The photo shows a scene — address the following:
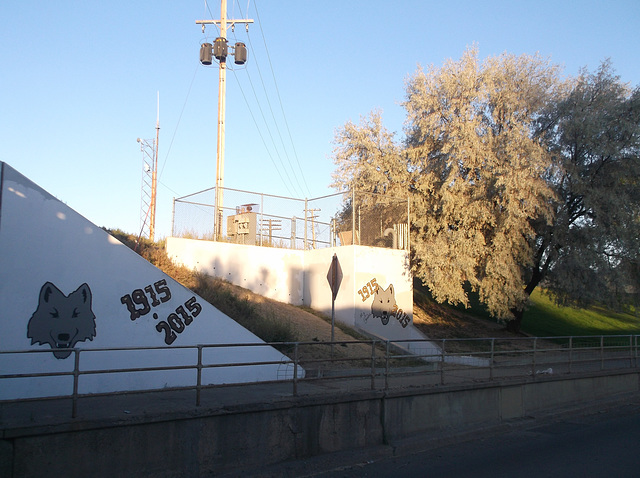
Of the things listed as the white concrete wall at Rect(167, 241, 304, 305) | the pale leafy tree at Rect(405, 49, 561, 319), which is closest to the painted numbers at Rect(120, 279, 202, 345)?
the white concrete wall at Rect(167, 241, 304, 305)

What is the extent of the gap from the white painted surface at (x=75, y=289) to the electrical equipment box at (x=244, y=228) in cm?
992

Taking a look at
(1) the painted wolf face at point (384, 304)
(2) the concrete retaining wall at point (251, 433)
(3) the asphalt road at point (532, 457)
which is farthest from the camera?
(1) the painted wolf face at point (384, 304)

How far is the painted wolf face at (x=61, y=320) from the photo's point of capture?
9117 mm

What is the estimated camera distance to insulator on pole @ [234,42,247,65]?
26438 mm

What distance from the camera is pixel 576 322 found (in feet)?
122

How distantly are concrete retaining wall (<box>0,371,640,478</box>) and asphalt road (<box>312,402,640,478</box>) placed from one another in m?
0.47

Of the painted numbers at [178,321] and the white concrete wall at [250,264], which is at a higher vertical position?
the white concrete wall at [250,264]

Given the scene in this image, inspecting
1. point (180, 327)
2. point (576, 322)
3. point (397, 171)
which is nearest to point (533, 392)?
point (180, 327)

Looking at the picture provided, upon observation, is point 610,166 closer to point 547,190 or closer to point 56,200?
point 547,190

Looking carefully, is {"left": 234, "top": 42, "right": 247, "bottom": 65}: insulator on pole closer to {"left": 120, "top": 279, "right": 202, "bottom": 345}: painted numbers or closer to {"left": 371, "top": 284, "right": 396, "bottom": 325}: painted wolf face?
{"left": 371, "top": 284, "right": 396, "bottom": 325}: painted wolf face

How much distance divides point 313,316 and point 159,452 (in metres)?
13.0

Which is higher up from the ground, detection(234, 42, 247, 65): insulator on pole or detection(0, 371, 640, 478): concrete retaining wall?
detection(234, 42, 247, 65): insulator on pole

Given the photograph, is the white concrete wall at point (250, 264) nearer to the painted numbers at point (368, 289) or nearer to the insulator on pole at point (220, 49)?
the painted numbers at point (368, 289)

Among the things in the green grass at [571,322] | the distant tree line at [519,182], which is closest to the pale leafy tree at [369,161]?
the distant tree line at [519,182]
